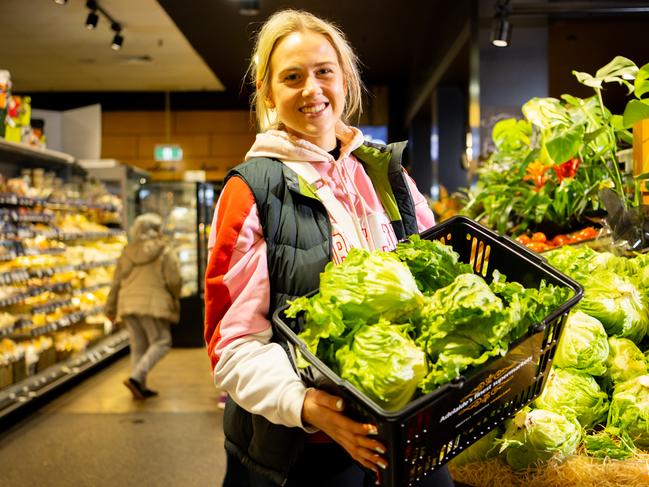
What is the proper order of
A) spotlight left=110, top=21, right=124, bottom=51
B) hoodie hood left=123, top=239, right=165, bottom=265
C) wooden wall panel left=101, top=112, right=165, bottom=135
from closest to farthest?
hoodie hood left=123, top=239, right=165, bottom=265, spotlight left=110, top=21, right=124, bottom=51, wooden wall panel left=101, top=112, right=165, bottom=135

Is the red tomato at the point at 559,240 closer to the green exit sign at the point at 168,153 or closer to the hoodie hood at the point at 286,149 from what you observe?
the hoodie hood at the point at 286,149

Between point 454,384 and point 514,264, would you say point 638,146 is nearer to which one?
point 514,264

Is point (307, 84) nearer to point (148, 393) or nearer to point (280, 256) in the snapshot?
point (280, 256)

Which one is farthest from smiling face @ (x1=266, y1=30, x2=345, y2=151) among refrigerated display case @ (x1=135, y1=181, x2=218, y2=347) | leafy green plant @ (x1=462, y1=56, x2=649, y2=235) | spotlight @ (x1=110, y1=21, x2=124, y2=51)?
spotlight @ (x1=110, y1=21, x2=124, y2=51)

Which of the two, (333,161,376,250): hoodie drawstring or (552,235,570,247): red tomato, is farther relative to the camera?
(552,235,570,247): red tomato

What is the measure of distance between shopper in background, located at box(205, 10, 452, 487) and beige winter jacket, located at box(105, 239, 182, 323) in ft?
16.0

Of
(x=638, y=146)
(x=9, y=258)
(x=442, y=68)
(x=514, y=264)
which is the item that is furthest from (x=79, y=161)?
(x=514, y=264)

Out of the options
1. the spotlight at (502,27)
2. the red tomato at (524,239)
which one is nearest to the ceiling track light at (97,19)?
the spotlight at (502,27)

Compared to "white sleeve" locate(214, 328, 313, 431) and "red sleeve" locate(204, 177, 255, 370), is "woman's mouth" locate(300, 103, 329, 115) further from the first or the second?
Result: "white sleeve" locate(214, 328, 313, 431)

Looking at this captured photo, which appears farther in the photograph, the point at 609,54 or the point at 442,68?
the point at 442,68

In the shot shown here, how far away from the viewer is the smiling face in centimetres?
150

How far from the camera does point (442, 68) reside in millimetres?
8562

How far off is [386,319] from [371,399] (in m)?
0.17

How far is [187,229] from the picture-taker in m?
9.38
